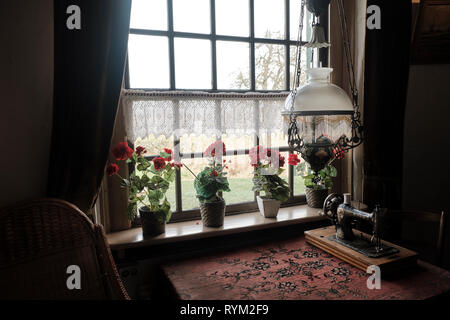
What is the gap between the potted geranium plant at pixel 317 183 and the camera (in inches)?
90.5

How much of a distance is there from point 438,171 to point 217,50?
191 cm

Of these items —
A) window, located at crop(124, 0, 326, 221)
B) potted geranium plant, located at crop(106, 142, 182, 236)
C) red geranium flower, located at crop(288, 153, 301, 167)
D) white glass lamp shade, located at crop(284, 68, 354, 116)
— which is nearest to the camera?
white glass lamp shade, located at crop(284, 68, 354, 116)

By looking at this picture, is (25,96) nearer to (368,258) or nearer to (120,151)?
(120,151)

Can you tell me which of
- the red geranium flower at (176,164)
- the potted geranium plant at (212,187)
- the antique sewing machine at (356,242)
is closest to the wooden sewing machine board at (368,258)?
the antique sewing machine at (356,242)

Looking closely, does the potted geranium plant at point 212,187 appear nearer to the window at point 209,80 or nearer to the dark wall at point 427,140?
the window at point 209,80

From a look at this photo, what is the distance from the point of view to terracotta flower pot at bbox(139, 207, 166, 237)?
5.91ft

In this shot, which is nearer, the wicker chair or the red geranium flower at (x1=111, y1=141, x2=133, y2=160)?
the wicker chair

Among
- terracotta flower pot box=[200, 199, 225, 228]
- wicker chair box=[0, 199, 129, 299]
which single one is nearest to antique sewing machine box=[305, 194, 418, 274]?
terracotta flower pot box=[200, 199, 225, 228]

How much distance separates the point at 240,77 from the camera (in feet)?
7.14

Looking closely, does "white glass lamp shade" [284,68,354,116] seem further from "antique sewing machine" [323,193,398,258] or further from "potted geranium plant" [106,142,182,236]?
"potted geranium plant" [106,142,182,236]

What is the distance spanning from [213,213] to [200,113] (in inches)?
24.4

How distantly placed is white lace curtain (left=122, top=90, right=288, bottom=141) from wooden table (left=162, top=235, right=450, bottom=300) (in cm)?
77

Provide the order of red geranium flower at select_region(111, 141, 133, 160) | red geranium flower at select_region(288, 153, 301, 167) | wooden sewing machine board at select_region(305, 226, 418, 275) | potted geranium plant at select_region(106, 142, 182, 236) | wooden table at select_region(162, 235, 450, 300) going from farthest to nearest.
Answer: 1. red geranium flower at select_region(288, 153, 301, 167)
2. potted geranium plant at select_region(106, 142, 182, 236)
3. red geranium flower at select_region(111, 141, 133, 160)
4. wooden sewing machine board at select_region(305, 226, 418, 275)
5. wooden table at select_region(162, 235, 450, 300)
